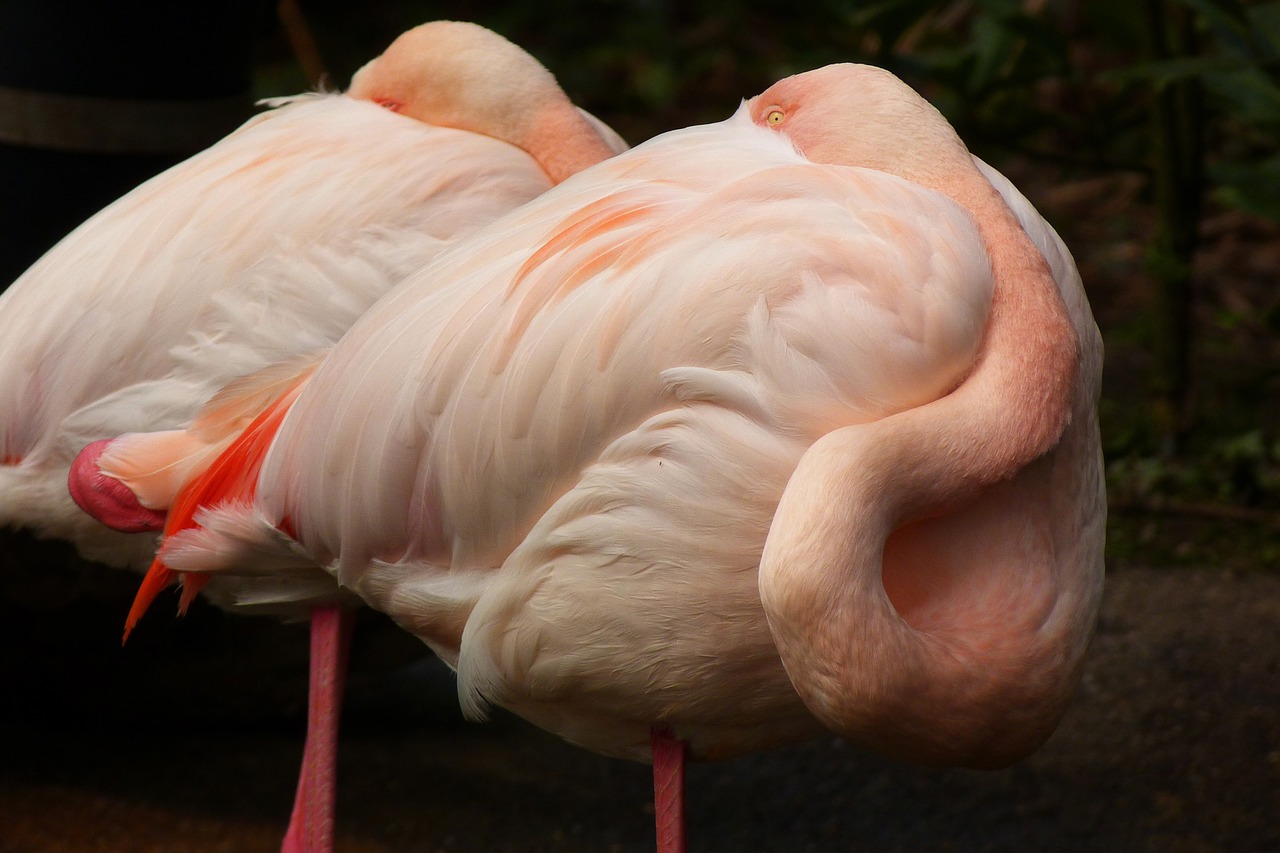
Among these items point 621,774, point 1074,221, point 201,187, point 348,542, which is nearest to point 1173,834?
point 621,774

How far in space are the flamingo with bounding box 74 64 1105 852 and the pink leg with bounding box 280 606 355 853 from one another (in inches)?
14.0

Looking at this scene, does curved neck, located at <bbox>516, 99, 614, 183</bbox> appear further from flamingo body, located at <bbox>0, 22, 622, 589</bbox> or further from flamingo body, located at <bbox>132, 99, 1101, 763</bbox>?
flamingo body, located at <bbox>132, 99, 1101, 763</bbox>

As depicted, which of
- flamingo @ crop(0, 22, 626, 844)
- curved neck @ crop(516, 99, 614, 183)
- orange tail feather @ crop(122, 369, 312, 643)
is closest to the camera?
orange tail feather @ crop(122, 369, 312, 643)

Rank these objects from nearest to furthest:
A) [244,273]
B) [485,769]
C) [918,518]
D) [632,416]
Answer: [918,518], [632,416], [244,273], [485,769]

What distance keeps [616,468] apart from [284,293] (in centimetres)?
75

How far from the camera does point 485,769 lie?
2857 millimetres

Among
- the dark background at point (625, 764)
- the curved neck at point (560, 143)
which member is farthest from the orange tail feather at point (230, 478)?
the dark background at point (625, 764)

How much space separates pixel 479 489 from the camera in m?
1.79

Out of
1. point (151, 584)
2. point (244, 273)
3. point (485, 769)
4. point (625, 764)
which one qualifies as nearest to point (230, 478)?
point (151, 584)

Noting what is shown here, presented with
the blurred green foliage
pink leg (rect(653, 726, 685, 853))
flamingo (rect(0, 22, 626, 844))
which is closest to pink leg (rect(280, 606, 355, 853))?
flamingo (rect(0, 22, 626, 844))

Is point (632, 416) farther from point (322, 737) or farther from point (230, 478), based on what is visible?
point (322, 737)

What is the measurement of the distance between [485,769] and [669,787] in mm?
1068

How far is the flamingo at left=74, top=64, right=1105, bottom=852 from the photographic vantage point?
1.50 meters

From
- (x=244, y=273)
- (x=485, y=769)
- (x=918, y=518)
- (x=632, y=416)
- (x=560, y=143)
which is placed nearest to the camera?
(x=918, y=518)
